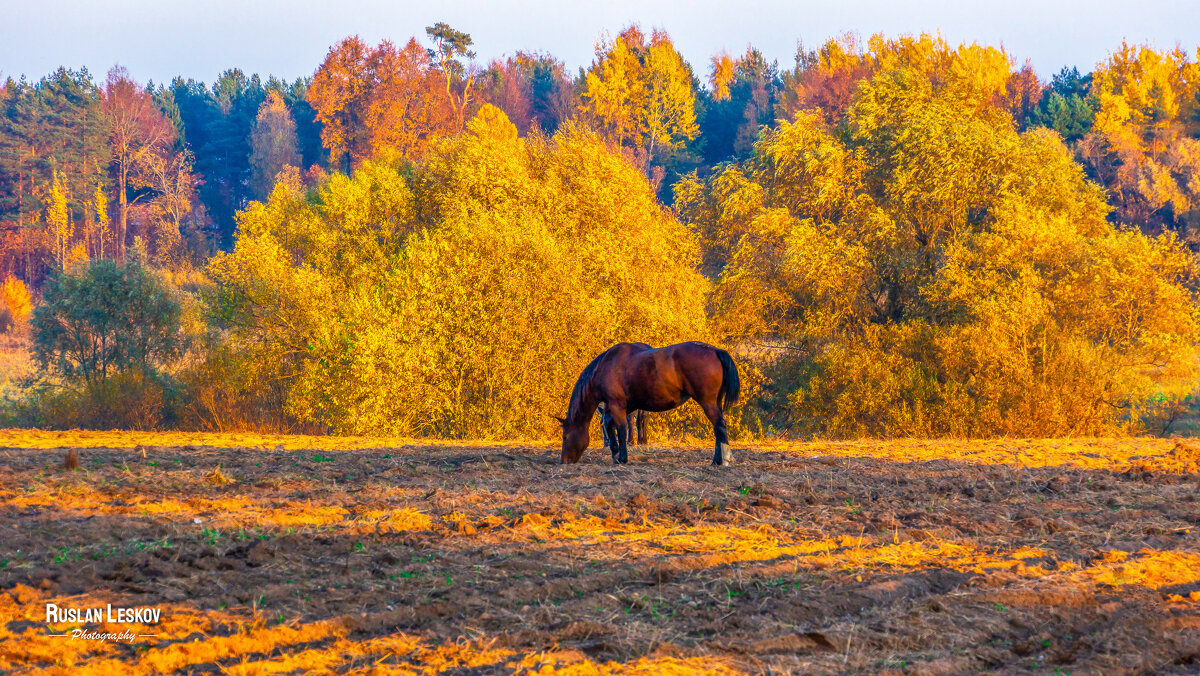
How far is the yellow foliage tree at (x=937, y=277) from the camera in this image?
2206cm

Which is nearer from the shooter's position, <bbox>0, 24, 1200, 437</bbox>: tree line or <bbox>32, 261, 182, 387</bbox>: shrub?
<bbox>0, 24, 1200, 437</bbox>: tree line

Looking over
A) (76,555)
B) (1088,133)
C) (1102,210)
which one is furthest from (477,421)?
(1088,133)

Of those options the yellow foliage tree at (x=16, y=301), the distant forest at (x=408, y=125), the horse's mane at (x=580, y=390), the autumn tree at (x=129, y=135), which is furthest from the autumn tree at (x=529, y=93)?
the horse's mane at (x=580, y=390)

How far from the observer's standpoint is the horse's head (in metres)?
13.3

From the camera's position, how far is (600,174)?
82.2 feet

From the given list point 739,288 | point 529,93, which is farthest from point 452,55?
point 739,288

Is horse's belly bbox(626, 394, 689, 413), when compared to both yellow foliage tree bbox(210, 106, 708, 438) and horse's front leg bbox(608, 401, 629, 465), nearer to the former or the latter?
horse's front leg bbox(608, 401, 629, 465)

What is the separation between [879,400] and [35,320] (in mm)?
24358

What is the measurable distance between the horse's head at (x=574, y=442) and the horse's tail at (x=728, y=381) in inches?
82.5

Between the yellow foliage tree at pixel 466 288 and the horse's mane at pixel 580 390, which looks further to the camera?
the yellow foliage tree at pixel 466 288

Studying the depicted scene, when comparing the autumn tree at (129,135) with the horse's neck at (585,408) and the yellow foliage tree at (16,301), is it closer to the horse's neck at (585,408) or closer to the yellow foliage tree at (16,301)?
the yellow foliage tree at (16,301)

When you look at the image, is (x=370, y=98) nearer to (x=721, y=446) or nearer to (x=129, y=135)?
(x=129, y=135)


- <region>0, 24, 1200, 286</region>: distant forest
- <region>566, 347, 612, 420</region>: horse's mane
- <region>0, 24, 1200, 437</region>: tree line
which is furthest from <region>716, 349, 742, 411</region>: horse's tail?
<region>0, 24, 1200, 286</region>: distant forest

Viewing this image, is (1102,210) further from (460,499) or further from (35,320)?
(35,320)
